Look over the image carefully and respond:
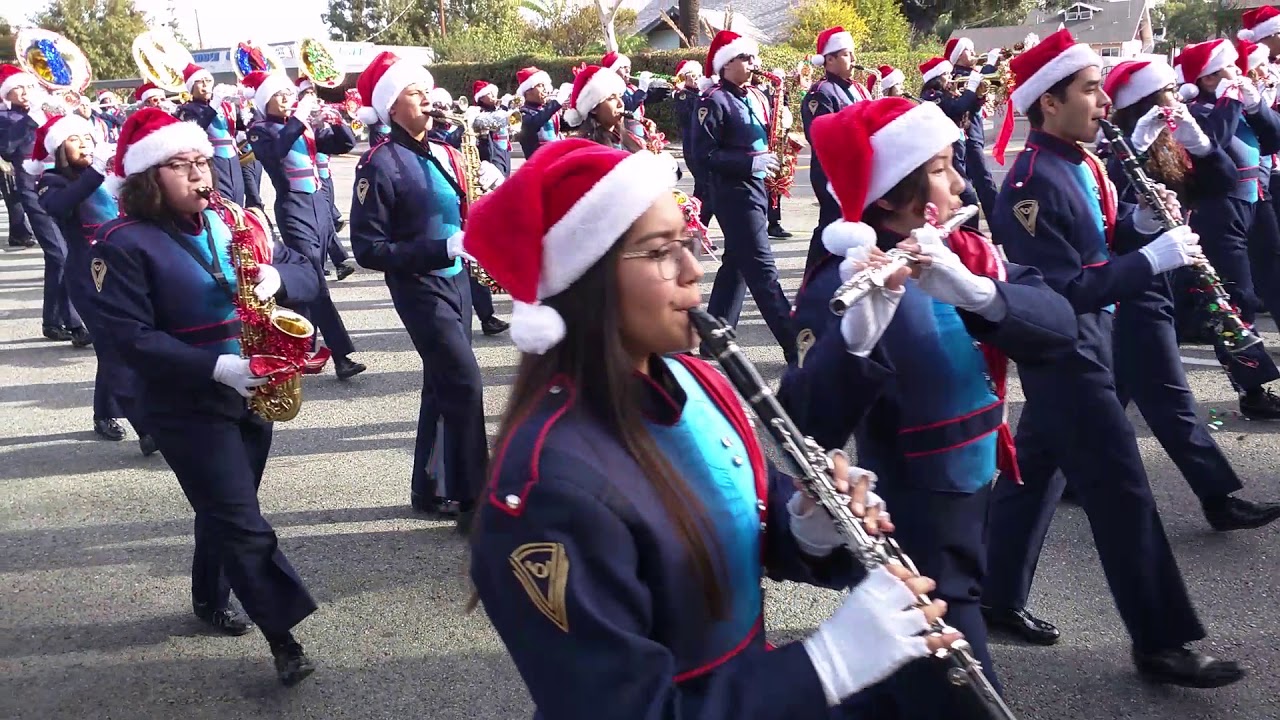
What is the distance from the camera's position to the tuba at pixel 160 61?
40.7 ft

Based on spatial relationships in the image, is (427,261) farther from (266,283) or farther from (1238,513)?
(1238,513)

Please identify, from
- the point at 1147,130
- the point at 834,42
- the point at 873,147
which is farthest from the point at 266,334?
the point at 834,42

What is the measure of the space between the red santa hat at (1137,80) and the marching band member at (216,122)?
8.99 m

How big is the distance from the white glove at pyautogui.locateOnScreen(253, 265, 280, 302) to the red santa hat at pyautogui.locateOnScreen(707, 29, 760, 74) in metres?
5.22

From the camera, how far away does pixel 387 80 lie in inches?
201

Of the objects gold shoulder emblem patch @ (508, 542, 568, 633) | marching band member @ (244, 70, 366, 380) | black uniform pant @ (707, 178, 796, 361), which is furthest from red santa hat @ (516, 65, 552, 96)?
gold shoulder emblem patch @ (508, 542, 568, 633)

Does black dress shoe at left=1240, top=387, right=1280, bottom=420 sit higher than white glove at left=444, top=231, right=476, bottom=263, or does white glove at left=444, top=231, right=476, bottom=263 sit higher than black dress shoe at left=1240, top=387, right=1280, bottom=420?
white glove at left=444, top=231, right=476, bottom=263

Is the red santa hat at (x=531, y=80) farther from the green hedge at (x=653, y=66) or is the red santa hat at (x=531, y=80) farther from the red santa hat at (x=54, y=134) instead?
the green hedge at (x=653, y=66)

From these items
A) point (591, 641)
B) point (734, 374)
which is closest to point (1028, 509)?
point (734, 374)

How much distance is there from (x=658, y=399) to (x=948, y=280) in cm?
88

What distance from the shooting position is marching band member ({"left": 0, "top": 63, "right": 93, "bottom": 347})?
934 centimetres

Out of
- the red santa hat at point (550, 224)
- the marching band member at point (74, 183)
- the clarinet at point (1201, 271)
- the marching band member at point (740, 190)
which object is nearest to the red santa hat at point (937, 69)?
the marching band member at point (740, 190)

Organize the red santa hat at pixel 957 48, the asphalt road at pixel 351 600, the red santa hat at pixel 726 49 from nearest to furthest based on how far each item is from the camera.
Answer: the asphalt road at pixel 351 600, the red santa hat at pixel 726 49, the red santa hat at pixel 957 48

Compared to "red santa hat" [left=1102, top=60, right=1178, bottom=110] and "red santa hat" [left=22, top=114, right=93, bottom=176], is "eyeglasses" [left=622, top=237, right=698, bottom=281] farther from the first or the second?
"red santa hat" [left=22, top=114, right=93, bottom=176]
